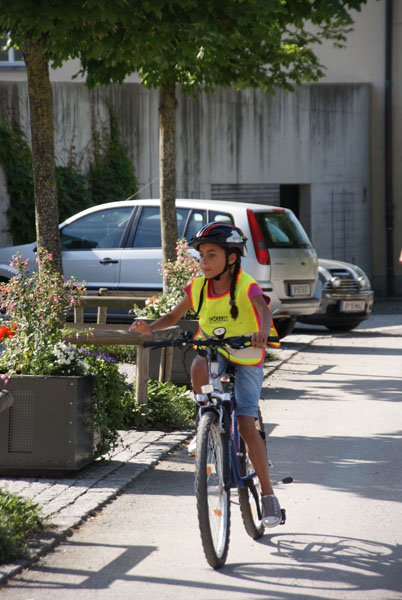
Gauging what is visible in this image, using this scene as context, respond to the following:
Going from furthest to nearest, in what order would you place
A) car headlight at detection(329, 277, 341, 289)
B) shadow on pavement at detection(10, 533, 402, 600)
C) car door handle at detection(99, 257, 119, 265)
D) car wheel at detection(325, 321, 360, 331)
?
car wheel at detection(325, 321, 360, 331)
car headlight at detection(329, 277, 341, 289)
car door handle at detection(99, 257, 119, 265)
shadow on pavement at detection(10, 533, 402, 600)

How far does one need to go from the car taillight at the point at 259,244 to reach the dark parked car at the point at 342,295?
291 cm

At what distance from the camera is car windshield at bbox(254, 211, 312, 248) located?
42.1 ft

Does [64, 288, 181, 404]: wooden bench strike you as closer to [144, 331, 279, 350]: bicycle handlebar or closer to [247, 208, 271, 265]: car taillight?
[144, 331, 279, 350]: bicycle handlebar

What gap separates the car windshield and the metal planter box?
675 cm

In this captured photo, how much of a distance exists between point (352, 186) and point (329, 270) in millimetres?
9304

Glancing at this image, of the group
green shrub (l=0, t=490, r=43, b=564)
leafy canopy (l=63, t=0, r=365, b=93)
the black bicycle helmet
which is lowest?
green shrub (l=0, t=490, r=43, b=564)

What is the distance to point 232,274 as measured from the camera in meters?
5.15

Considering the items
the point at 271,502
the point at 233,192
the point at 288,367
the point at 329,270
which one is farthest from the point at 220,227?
the point at 233,192

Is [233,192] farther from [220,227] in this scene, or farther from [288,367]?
[220,227]

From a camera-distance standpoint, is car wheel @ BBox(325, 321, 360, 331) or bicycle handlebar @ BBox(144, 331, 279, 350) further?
car wheel @ BBox(325, 321, 360, 331)

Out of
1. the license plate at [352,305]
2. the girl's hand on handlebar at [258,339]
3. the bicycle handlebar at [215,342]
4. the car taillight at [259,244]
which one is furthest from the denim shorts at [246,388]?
the license plate at [352,305]

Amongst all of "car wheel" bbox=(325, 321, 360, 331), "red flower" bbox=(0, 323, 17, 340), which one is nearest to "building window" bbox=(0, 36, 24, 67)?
"car wheel" bbox=(325, 321, 360, 331)

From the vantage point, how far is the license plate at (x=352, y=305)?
50.8ft

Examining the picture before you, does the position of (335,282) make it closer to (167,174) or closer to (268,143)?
(167,174)
